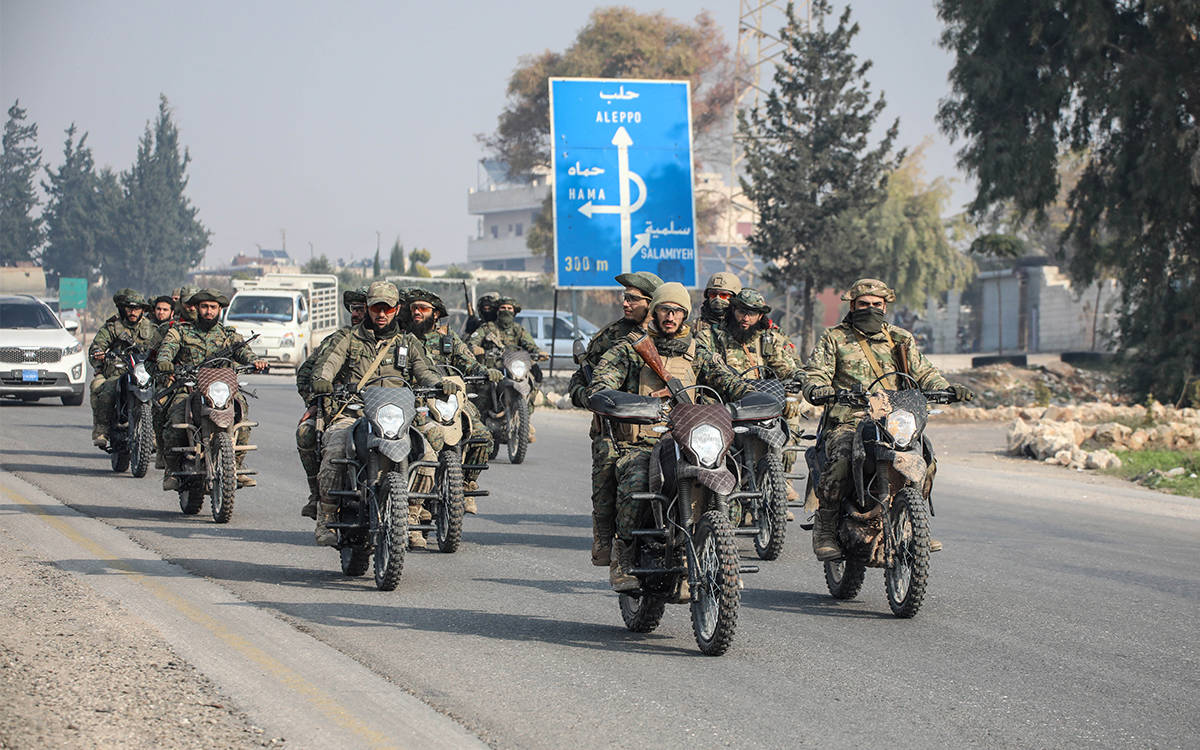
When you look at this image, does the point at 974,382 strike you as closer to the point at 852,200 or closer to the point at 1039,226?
the point at 1039,226

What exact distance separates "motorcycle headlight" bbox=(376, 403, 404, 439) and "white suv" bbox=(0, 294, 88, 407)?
17.2m

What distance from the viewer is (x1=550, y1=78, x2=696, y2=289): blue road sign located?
26828 millimetres

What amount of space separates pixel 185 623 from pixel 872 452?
3911 mm

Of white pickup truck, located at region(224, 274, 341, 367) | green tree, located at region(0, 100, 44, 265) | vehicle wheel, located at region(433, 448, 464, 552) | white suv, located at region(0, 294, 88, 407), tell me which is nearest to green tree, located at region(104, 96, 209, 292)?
green tree, located at region(0, 100, 44, 265)

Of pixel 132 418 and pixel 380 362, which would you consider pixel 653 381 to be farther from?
pixel 132 418

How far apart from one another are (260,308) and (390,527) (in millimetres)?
31824

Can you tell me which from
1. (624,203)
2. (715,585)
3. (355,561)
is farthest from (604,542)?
(624,203)

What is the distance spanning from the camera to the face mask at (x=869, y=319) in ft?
30.6

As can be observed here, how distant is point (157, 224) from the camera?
331ft

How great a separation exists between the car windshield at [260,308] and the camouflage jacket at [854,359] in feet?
103

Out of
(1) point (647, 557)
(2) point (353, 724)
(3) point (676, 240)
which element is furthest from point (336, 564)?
(3) point (676, 240)

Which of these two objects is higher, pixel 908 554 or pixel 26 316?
pixel 26 316

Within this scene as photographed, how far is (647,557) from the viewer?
7531 mm

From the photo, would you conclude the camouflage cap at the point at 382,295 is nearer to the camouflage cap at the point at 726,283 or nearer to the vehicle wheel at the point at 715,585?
the camouflage cap at the point at 726,283
